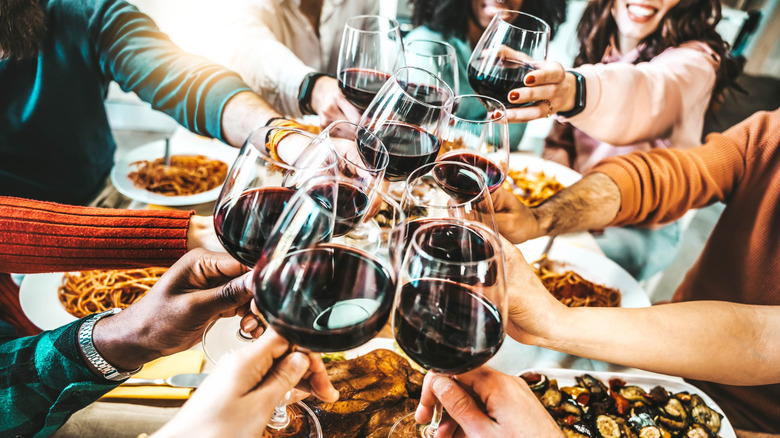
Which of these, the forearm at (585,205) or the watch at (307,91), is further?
the watch at (307,91)

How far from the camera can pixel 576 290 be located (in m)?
1.39

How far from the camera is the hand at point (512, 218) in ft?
4.41

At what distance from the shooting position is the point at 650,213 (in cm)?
173

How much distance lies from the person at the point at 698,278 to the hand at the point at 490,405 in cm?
23

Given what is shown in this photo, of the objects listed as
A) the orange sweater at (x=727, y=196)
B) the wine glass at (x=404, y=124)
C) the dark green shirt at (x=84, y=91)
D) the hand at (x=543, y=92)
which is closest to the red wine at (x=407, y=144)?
the wine glass at (x=404, y=124)

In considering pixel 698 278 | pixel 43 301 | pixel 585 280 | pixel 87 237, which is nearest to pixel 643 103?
pixel 698 278

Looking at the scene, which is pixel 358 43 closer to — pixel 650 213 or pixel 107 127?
pixel 107 127

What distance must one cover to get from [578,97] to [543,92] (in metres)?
0.47

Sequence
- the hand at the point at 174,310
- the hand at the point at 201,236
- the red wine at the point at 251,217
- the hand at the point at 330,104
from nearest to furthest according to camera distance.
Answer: the red wine at the point at 251,217 < the hand at the point at 174,310 < the hand at the point at 201,236 < the hand at the point at 330,104

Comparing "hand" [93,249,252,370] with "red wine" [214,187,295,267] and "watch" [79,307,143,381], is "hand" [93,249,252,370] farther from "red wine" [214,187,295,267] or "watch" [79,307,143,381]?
"red wine" [214,187,295,267]

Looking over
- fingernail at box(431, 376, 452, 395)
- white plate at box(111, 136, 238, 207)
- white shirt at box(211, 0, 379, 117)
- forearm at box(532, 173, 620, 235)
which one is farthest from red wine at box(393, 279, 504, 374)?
white shirt at box(211, 0, 379, 117)

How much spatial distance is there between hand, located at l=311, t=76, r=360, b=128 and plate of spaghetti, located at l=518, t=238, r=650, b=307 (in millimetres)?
771

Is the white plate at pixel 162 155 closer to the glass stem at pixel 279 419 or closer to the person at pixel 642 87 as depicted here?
the glass stem at pixel 279 419

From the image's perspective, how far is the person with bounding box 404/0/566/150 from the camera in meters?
1.97
